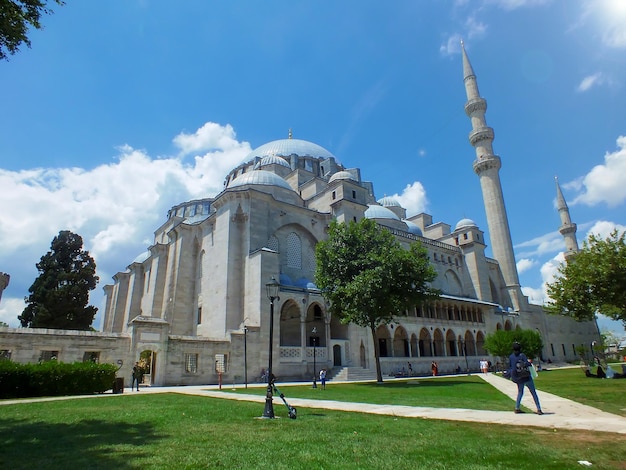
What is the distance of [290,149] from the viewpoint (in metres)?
49.9

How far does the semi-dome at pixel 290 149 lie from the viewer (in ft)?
162

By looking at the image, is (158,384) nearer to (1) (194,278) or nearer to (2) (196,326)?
(2) (196,326)

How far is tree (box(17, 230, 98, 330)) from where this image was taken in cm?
3177

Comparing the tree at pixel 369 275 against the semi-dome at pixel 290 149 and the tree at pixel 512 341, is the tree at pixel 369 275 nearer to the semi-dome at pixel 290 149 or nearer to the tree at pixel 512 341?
the tree at pixel 512 341

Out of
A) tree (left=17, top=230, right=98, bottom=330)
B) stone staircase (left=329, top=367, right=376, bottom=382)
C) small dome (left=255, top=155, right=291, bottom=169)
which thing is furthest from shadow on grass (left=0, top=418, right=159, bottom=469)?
small dome (left=255, top=155, right=291, bottom=169)

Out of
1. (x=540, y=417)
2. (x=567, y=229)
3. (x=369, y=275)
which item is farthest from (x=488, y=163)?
(x=540, y=417)

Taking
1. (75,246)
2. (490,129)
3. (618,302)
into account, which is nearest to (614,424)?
(618,302)

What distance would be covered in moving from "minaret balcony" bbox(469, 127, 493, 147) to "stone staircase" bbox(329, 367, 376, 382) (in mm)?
33903

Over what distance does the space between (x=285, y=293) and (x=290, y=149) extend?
2708 centimetres

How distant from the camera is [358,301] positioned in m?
21.6

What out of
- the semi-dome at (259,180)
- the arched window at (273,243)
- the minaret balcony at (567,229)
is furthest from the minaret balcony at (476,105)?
the arched window at (273,243)

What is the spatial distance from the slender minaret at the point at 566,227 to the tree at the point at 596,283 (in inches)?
1676

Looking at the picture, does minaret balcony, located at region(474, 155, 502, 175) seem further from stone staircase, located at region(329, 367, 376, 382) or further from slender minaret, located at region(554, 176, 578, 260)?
stone staircase, located at region(329, 367, 376, 382)

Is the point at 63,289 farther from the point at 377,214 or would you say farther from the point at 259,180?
the point at 377,214
